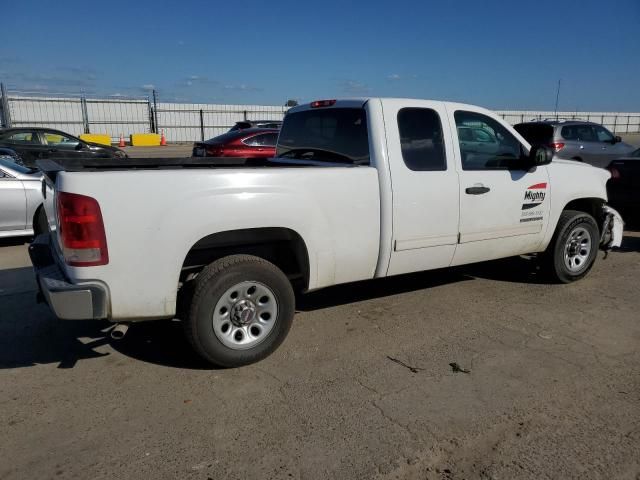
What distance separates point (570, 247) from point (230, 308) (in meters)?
3.93

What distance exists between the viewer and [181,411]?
10.3 feet

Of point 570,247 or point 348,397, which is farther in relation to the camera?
point 570,247

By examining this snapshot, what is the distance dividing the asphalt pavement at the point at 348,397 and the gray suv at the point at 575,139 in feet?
29.5

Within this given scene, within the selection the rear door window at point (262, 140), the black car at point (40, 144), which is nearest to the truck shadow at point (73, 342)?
the rear door window at point (262, 140)

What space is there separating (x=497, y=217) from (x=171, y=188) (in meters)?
3.00

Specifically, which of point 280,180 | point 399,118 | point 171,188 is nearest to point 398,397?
point 280,180

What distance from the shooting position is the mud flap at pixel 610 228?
5883mm

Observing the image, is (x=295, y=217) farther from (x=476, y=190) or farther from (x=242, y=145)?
(x=242, y=145)

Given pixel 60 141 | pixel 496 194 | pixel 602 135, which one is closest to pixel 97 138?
pixel 60 141

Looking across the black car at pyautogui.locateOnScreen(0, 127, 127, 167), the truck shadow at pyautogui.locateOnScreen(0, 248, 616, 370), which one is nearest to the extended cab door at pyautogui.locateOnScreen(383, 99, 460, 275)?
the truck shadow at pyautogui.locateOnScreen(0, 248, 616, 370)

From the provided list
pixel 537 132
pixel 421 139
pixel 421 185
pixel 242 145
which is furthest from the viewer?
pixel 242 145

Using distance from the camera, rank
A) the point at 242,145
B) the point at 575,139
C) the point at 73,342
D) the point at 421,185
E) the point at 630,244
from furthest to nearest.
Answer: the point at 242,145 < the point at 575,139 < the point at 630,244 < the point at 421,185 < the point at 73,342

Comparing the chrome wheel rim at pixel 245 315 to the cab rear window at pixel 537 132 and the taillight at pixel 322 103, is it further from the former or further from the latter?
the cab rear window at pixel 537 132

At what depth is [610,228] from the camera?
5918 mm
